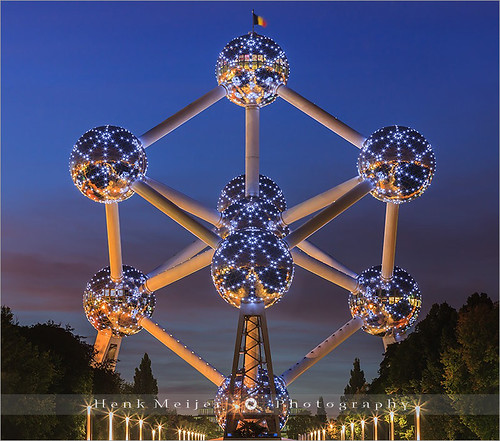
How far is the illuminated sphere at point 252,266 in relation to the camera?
3834 cm

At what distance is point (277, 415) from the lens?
41.9m

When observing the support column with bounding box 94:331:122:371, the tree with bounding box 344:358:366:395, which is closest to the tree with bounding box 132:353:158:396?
the tree with bounding box 344:358:366:395

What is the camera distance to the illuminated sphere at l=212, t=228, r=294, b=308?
38.3 meters

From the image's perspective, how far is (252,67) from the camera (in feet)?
142

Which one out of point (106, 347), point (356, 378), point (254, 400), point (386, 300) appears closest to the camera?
point (254, 400)

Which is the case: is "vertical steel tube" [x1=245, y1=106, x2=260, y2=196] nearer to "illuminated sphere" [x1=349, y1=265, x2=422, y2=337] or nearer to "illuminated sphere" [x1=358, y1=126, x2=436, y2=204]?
"illuminated sphere" [x1=358, y1=126, x2=436, y2=204]

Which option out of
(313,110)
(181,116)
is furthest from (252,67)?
(181,116)

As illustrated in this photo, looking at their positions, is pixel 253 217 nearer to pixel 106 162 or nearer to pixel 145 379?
pixel 106 162

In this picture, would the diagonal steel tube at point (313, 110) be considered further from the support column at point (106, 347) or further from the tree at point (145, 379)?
the tree at point (145, 379)

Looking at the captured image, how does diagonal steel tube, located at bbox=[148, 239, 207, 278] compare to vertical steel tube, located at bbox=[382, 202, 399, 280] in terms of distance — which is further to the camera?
diagonal steel tube, located at bbox=[148, 239, 207, 278]

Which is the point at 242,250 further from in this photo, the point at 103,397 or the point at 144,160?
the point at 103,397

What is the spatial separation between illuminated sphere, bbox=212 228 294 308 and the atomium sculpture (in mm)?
47

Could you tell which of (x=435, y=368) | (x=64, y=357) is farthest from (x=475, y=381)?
(x=64, y=357)

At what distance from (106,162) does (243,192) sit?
23.6 ft
